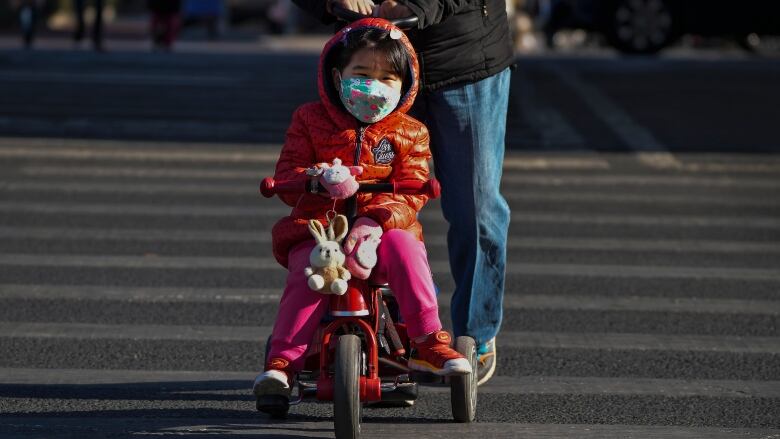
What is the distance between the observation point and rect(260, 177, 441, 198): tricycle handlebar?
476 cm

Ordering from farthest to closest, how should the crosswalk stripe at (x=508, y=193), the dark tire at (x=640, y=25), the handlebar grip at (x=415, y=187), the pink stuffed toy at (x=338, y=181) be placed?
the dark tire at (x=640, y=25)
the crosswalk stripe at (x=508, y=193)
the handlebar grip at (x=415, y=187)
the pink stuffed toy at (x=338, y=181)

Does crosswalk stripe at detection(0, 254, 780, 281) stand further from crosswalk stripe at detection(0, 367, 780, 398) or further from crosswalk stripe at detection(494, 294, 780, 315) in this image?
crosswalk stripe at detection(0, 367, 780, 398)

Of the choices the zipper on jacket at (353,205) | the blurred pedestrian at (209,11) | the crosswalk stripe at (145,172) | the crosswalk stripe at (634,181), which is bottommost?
the blurred pedestrian at (209,11)

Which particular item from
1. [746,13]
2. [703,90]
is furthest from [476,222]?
[746,13]

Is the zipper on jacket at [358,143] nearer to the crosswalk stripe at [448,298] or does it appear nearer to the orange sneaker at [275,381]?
the orange sneaker at [275,381]

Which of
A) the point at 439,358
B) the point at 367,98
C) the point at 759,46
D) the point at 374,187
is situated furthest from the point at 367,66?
the point at 759,46

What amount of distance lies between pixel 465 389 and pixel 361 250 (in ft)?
2.12

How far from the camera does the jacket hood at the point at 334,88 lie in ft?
16.4

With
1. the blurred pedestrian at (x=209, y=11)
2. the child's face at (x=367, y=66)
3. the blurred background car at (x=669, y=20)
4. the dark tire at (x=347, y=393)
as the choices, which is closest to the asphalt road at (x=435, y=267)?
the dark tire at (x=347, y=393)

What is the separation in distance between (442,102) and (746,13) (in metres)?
15.6

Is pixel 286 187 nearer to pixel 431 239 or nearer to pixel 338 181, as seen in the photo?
pixel 338 181

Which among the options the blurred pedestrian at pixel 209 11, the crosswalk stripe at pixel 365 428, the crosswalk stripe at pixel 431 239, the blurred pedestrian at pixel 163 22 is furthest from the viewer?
the blurred pedestrian at pixel 209 11

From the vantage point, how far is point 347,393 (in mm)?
4582

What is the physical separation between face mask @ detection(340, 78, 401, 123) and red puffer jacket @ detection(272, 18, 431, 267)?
0.04 metres
